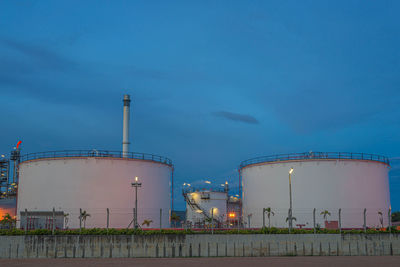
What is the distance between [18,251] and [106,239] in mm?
6659

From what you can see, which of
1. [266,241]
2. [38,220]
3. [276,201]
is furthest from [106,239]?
[276,201]

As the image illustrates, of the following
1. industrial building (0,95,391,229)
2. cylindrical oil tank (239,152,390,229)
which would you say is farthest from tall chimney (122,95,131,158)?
cylindrical oil tank (239,152,390,229)

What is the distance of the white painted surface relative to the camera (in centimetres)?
7531

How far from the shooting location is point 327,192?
155 ft

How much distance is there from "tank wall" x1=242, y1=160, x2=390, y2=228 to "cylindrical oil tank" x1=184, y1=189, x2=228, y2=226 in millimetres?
25168

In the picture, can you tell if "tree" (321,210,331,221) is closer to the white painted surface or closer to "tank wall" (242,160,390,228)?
"tank wall" (242,160,390,228)

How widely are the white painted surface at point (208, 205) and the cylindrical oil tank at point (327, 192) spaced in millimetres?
25294

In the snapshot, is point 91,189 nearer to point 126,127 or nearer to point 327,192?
point 126,127

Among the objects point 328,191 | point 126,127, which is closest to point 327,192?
point 328,191

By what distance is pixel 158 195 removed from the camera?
49438 mm

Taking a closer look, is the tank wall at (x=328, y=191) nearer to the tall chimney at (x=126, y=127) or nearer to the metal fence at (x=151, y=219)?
the metal fence at (x=151, y=219)

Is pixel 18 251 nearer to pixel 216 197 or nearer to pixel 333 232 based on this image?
pixel 333 232

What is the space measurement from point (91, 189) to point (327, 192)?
24.8 m

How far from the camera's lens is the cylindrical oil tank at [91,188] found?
147 ft
